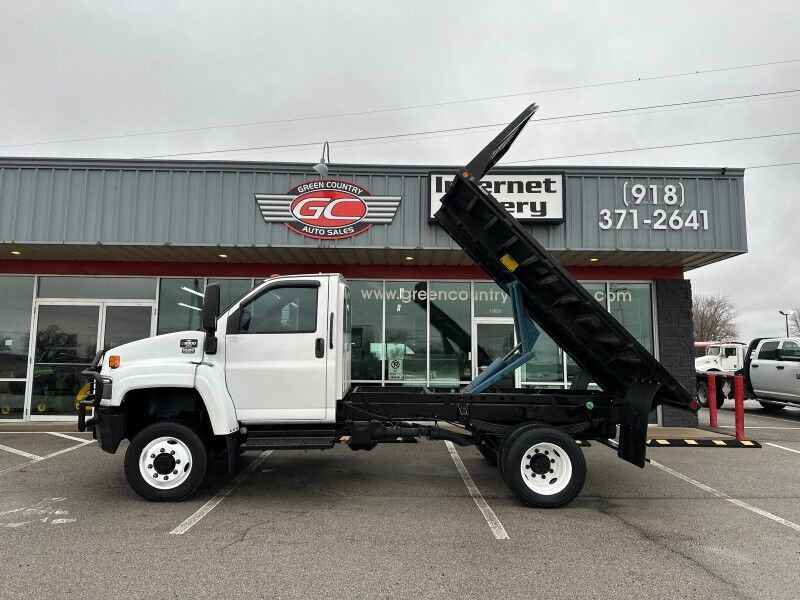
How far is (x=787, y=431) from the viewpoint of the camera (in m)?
11.2

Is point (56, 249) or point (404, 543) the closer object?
point (404, 543)

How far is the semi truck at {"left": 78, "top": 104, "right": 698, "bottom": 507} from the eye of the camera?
5492 millimetres

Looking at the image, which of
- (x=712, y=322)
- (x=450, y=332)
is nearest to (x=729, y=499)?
A: (x=450, y=332)

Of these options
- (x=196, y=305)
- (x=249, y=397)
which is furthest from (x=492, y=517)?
(x=196, y=305)

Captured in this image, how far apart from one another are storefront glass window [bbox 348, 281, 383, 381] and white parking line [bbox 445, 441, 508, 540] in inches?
147

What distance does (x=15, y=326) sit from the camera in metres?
11.1

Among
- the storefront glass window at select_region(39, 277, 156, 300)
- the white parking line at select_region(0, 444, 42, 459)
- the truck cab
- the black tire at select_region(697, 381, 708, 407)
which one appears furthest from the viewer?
the truck cab

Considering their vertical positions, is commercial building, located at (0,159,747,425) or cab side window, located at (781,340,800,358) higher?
commercial building, located at (0,159,747,425)

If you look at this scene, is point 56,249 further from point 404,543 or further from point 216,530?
point 404,543

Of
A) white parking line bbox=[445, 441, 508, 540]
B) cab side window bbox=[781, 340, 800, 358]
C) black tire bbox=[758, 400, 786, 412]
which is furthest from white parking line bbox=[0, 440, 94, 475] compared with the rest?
black tire bbox=[758, 400, 786, 412]

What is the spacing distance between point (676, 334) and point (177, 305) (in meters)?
11.0

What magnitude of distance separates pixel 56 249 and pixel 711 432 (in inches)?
537

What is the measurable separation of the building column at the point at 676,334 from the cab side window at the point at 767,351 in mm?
5204

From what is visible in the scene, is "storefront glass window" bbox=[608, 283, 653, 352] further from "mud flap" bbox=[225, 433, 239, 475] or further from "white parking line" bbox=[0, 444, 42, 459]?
"white parking line" bbox=[0, 444, 42, 459]
